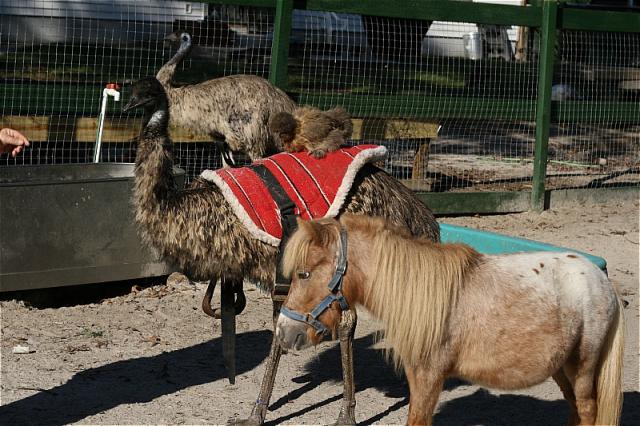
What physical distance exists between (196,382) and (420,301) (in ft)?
7.10

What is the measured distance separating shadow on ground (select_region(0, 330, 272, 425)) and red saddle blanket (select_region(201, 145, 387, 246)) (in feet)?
4.18

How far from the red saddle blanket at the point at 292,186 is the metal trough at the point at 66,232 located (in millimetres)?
1627

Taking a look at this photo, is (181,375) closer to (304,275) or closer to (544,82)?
(304,275)

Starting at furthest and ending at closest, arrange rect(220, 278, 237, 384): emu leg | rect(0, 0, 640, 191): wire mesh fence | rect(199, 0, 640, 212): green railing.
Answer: rect(199, 0, 640, 212): green railing → rect(0, 0, 640, 191): wire mesh fence → rect(220, 278, 237, 384): emu leg

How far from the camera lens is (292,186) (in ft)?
15.4

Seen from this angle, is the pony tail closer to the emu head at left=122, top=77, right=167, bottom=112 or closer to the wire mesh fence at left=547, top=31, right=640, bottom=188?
the emu head at left=122, top=77, right=167, bottom=112

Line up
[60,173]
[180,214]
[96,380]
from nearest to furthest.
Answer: [180,214] < [96,380] < [60,173]

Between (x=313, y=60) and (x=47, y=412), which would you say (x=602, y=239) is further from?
(x=47, y=412)

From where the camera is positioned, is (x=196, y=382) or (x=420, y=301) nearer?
(x=420, y=301)

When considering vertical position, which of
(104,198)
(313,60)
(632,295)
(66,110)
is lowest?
(632,295)

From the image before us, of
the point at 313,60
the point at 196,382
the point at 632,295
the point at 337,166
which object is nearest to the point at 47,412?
the point at 196,382

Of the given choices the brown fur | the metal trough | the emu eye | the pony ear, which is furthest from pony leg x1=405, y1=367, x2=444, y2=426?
the metal trough

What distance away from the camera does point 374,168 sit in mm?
5098

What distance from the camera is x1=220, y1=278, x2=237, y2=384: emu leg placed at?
203 inches
